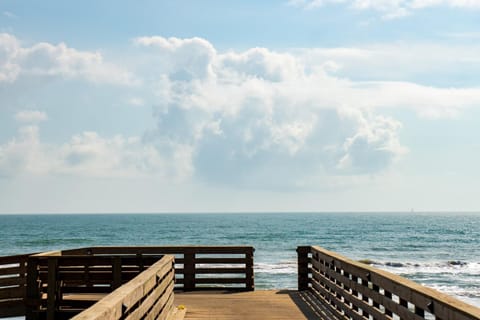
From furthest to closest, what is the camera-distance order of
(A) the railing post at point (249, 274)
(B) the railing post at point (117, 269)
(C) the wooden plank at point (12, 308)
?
(A) the railing post at point (249, 274), (C) the wooden plank at point (12, 308), (B) the railing post at point (117, 269)

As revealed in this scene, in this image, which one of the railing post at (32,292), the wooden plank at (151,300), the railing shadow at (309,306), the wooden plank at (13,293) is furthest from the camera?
the wooden plank at (13,293)

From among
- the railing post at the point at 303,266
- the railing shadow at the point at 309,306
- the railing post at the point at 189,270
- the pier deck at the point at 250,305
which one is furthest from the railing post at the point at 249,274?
the railing post at the point at 189,270

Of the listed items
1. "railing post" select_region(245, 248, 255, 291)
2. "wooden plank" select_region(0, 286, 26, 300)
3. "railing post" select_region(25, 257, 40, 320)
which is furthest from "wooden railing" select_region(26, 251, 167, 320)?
"railing post" select_region(245, 248, 255, 291)

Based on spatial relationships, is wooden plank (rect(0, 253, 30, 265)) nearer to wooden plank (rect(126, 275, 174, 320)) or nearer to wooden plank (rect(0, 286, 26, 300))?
wooden plank (rect(0, 286, 26, 300))

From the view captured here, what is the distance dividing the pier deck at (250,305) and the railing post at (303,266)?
1.65ft

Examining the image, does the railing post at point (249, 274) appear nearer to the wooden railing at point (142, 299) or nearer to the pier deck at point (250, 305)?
the pier deck at point (250, 305)

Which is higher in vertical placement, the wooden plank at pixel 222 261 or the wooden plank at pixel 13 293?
the wooden plank at pixel 222 261

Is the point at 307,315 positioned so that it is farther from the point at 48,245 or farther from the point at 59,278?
the point at 48,245

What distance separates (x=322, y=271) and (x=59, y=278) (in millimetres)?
5140

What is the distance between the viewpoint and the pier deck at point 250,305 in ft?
34.4

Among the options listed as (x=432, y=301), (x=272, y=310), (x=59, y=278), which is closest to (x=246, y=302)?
(x=272, y=310)

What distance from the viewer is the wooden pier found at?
6309mm

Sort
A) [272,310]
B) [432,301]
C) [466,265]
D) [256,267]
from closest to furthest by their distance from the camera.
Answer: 1. [432,301]
2. [272,310]
3. [256,267]
4. [466,265]

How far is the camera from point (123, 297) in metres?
5.42
